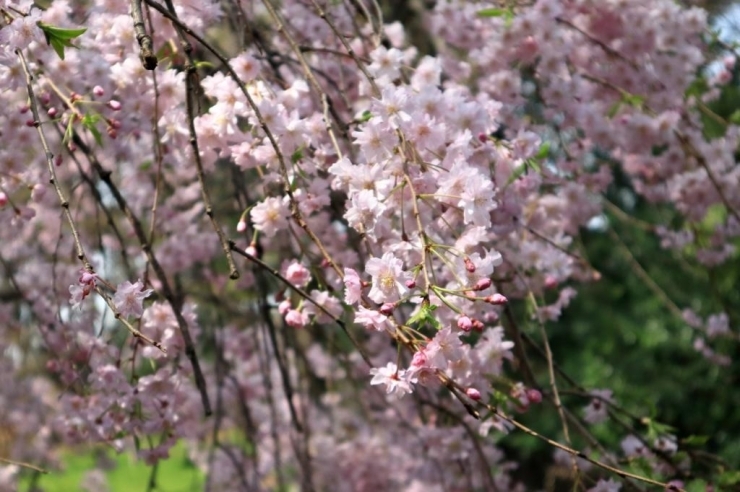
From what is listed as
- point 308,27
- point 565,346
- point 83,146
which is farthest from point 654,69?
point 565,346

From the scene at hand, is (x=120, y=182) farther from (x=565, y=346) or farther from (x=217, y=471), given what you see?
(x=565, y=346)

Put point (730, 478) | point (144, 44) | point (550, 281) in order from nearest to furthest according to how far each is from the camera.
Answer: point (144, 44)
point (730, 478)
point (550, 281)

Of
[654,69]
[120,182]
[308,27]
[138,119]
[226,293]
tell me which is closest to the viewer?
[138,119]

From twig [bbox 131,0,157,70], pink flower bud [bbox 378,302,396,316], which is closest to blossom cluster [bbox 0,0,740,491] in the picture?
pink flower bud [bbox 378,302,396,316]

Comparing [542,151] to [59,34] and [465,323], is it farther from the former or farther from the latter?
[59,34]

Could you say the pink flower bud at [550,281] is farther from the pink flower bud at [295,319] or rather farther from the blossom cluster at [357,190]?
the pink flower bud at [295,319]

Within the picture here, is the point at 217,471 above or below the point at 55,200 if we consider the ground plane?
below

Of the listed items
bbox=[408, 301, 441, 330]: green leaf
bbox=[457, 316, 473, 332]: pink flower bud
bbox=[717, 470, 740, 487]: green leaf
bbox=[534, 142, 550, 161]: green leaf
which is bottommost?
bbox=[717, 470, 740, 487]: green leaf

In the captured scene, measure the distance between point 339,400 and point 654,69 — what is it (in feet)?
6.70

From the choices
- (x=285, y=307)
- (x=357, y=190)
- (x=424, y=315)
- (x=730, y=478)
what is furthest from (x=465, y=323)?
(x=730, y=478)

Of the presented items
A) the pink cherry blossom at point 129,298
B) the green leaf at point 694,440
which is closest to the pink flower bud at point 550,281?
the green leaf at point 694,440

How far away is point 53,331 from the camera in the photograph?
8.00 feet

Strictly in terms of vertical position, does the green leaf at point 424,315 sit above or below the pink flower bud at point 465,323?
above

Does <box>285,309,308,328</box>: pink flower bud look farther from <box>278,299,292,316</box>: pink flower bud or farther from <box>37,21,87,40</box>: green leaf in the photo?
<box>37,21,87,40</box>: green leaf
